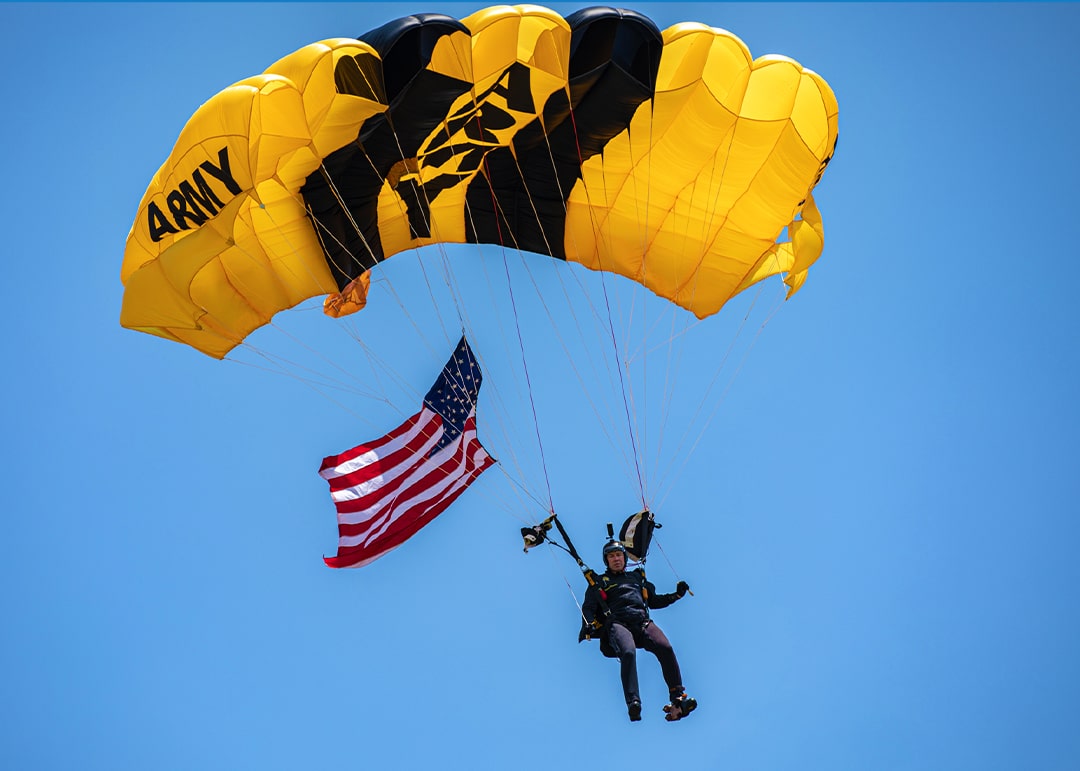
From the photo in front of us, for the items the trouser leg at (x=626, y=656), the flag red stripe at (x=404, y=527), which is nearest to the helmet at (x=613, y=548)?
the trouser leg at (x=626, y=656)

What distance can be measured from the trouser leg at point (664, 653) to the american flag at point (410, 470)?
10.3 feet

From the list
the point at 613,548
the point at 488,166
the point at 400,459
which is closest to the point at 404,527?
the point at 400,459

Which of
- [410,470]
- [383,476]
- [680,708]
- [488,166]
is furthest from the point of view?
[410,470]

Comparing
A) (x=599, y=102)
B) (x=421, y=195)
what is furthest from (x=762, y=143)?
(x=421, y=195)

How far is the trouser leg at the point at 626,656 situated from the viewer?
10.4 m

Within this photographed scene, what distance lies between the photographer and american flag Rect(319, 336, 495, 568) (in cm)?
1273

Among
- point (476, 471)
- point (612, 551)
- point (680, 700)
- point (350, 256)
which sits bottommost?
point (680, 700)

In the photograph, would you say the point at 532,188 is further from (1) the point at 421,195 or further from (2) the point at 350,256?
(2) the point at 350,256

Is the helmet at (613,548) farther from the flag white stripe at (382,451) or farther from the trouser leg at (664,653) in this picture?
the flag white stripe at (382,451)

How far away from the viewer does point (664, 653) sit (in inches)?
422

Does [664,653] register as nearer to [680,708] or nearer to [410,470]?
[680,708]

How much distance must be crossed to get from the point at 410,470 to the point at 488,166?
314 centimetres

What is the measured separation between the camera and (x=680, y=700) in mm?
10430

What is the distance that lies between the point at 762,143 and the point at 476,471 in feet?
14.2
